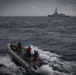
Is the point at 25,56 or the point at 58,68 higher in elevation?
the point at 25,56

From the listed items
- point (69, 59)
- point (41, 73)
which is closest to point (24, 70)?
point (41, 73)

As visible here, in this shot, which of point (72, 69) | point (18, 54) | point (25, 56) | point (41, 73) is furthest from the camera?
point (18, 54)

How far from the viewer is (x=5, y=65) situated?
17.4 meters

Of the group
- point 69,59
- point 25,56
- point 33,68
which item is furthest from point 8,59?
point 69,59

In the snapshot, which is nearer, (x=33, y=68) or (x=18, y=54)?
(x=33, y=68)

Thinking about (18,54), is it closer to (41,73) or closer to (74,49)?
(41,73)

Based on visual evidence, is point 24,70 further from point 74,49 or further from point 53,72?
point 74,49

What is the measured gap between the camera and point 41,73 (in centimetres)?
1491

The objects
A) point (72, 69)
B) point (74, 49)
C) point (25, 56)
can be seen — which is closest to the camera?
point (72, 69)

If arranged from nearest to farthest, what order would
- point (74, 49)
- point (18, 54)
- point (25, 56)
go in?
point (25, 56), point (18, 54), point (74, 49)

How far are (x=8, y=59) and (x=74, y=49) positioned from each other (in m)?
11.9

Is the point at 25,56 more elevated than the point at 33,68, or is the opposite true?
the point at 25,56

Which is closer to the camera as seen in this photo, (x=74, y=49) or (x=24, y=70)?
(x=24, y=70)

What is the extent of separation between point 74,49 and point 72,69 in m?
9.17
